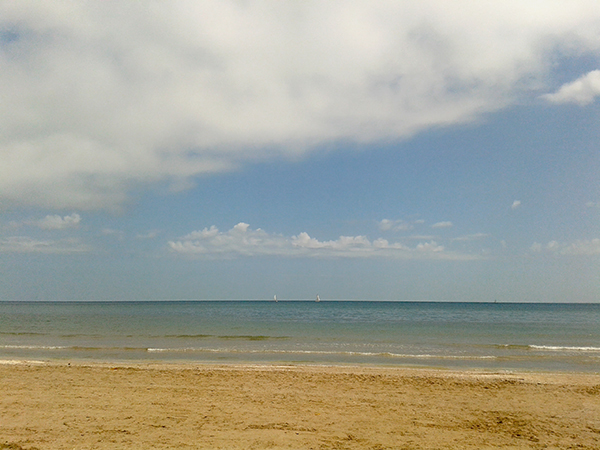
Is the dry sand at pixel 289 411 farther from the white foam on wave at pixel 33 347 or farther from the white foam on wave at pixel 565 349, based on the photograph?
the white foam on wave at pixel 565 349

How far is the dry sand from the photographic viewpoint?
284 inches

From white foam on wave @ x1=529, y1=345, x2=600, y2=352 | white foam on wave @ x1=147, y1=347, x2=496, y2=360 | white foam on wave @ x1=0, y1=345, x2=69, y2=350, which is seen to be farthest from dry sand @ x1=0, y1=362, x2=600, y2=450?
white foam on wave @ x1=529, y1=345, x2=600, y2=352

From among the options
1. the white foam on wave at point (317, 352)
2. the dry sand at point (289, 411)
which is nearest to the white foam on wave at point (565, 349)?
the white foam on wave at point (317, 352)

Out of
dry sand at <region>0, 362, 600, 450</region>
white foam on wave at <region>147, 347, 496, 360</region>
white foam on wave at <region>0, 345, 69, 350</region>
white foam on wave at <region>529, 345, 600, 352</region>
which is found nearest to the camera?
dry sand at <region>0, 362, 600, 450</region>

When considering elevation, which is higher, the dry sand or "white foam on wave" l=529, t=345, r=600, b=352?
the dry sand

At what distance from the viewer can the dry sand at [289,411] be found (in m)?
7.22

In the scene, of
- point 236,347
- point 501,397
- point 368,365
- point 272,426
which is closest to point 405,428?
point 272,426

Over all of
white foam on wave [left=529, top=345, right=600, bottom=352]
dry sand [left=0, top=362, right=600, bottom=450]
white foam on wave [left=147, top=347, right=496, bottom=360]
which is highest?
dry sand [left=0, top=362, right=600, bottom=450]

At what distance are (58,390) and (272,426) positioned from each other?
260 inches

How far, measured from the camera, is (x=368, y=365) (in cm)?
1791

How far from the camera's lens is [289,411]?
357 inches

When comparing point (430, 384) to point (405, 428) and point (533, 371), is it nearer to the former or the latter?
point (405, 428)

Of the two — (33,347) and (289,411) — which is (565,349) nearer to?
(289,411)

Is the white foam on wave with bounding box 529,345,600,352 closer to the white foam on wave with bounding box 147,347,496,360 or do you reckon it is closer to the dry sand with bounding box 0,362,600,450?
the white foam on wave with bounding box 147,347,496,360
